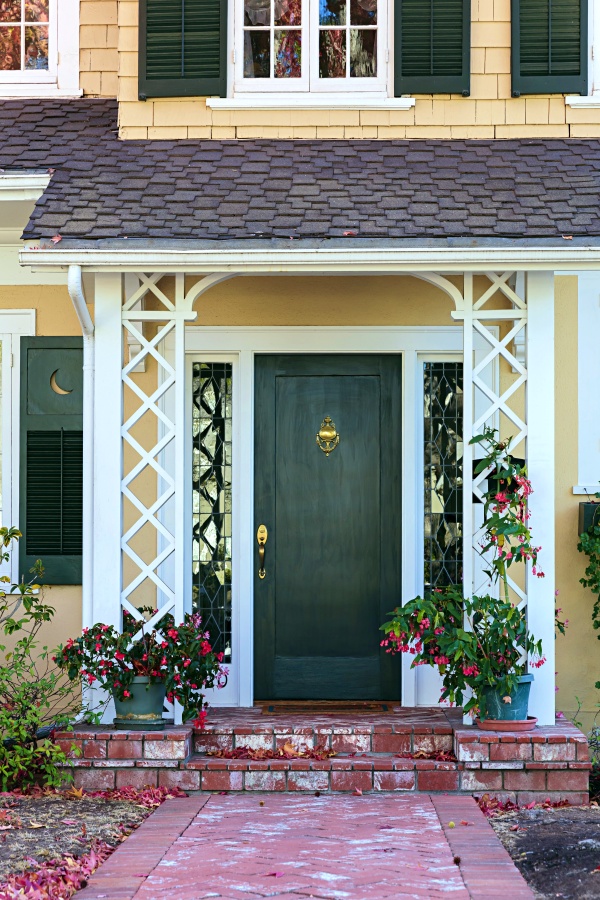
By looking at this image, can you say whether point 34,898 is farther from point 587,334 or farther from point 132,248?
point 587,334

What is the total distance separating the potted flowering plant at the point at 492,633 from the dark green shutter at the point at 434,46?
2.49 meters

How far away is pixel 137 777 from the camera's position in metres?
6.13

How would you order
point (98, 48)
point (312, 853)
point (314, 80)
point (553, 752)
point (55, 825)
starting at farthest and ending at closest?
point (98, 48)
point (314, 80)
point (553, 752)
point (55, 825)
point (312, 853)

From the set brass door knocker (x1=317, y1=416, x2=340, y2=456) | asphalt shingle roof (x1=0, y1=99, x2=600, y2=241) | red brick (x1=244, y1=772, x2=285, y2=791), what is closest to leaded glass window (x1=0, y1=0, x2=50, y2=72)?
asphalt shingle roof (x1=0, y1=99, x2=600, y2=241)

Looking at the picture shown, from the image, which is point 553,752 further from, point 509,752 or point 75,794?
point 75,794

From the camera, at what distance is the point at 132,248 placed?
20.0 feet

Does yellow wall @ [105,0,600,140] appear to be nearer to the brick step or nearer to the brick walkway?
the brick step

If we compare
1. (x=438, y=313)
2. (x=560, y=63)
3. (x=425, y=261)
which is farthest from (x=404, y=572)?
(x=560, y=63)

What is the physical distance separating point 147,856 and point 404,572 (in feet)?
10.3

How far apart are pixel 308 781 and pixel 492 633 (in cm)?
129

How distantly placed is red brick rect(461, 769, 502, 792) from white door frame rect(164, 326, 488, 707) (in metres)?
1.42

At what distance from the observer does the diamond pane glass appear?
7621mm

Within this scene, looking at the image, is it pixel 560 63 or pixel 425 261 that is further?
pixel 560 63

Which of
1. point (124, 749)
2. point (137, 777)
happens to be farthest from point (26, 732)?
point (137, 777)
